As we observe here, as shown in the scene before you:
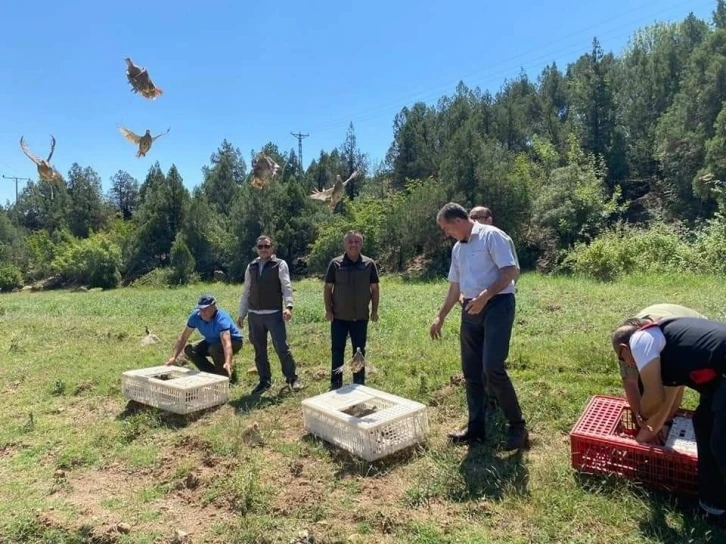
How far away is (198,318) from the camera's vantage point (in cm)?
606

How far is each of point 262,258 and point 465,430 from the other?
2776mm

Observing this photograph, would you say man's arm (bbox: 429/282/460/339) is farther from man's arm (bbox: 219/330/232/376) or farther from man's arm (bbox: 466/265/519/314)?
man's arm (bbox: 219/330/232/376)

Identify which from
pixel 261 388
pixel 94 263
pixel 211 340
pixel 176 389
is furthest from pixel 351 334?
pixel 94 263

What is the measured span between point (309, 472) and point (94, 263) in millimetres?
36373

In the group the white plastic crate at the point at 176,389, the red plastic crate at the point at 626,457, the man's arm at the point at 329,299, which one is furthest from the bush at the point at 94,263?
the red plastic crate at the point at 626,457

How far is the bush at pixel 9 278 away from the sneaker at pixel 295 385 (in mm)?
41822

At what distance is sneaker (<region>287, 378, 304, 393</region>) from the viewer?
18.2 feet

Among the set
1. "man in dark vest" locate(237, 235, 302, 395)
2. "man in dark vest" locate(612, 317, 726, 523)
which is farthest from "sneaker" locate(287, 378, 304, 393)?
"man in dark vest" locate(612, 317, 726, 523)

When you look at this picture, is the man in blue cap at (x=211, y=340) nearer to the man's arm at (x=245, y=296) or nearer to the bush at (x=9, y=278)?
the man's arm at (x=245, y=296)

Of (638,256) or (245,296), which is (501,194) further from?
(245,296)

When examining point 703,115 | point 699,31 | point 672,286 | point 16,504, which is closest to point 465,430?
point 16,504

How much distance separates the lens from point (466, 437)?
3.89 metres

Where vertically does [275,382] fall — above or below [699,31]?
below

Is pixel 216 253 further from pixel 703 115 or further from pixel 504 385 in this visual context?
pixel 504 385
